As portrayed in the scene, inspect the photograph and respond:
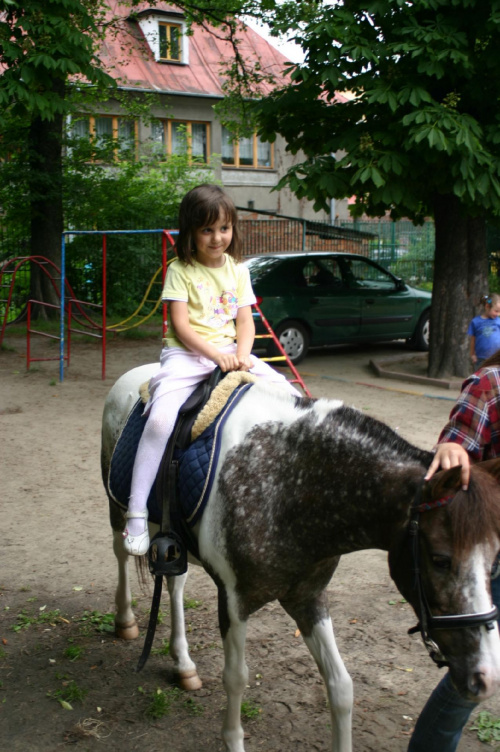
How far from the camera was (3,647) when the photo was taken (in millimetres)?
3945

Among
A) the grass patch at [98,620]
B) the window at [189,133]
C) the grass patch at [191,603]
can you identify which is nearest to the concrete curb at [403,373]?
the grass patch at [191,603]

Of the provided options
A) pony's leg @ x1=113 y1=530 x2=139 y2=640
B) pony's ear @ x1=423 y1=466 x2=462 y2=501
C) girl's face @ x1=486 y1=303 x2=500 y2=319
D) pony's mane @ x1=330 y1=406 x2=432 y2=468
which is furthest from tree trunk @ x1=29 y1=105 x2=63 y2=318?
pony's ear @ x1=423 y1=466 x2=462 y2=501

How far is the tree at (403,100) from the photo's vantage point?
8852mm

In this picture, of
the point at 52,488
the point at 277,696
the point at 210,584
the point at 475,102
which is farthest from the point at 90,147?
the point at 277,696

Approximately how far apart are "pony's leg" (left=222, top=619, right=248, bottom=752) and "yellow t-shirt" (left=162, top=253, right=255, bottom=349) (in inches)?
45.4

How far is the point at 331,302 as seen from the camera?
1340cm

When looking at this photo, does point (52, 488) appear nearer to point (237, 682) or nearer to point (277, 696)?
point (277, 696)

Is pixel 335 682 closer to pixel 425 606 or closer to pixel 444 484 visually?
pixel 425 606

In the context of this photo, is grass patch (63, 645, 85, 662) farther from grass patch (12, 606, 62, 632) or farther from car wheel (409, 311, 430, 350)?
car wheel (409, 311, 430, 350)

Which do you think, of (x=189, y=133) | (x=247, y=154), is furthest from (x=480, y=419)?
(x=247, y=154)

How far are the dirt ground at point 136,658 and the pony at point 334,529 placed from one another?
41cm

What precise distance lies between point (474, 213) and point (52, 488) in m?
6.44

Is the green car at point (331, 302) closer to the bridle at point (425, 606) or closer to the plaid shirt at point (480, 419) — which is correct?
the plaid shirt at point (480, 419)

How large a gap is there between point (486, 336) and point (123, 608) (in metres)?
5.89
